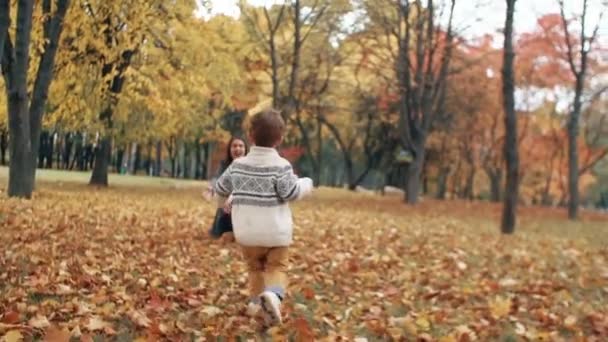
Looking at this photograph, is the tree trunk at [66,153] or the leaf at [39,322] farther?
the tree trunk at [66,153]

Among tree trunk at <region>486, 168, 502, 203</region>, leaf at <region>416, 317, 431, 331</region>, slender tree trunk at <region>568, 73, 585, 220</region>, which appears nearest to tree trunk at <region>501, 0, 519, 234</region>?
leaf at <region>416, 317, 431, 331</region>

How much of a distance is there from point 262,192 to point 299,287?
2162mm

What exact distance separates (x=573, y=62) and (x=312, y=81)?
1692cm

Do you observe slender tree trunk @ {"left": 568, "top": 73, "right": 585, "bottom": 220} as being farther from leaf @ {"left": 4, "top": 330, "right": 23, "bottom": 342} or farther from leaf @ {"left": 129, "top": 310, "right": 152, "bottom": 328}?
leaf @ {"left": 4, "top": 330, "right": 23, "bottom": 342}

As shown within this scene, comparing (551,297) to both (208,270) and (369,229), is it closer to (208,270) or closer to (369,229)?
(208,270)

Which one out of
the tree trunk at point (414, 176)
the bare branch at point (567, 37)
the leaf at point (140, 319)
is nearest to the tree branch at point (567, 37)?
the bare branch at point (567, 37)

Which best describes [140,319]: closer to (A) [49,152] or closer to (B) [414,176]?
(B) [414,176]

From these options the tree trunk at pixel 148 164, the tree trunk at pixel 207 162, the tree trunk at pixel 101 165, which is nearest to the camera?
the tree trunk at pixel 101 165

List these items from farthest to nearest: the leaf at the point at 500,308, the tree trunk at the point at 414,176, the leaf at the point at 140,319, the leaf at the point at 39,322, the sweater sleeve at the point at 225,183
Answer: the tree trunk at the point at 414,176, the leaf at the point at 500,308, the sweater sleeve at the point at 225,183, the leaf at the point at 140,319, the leaf at the point at 39,322

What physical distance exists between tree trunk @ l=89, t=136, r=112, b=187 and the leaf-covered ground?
15874mm

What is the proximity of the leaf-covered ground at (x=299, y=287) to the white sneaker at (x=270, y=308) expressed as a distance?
0.29ft

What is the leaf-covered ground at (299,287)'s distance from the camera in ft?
16.2

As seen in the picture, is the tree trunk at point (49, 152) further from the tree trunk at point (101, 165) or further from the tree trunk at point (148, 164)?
the tree trunk at point (101, 165)

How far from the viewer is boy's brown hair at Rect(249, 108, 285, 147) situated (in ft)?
16.6
